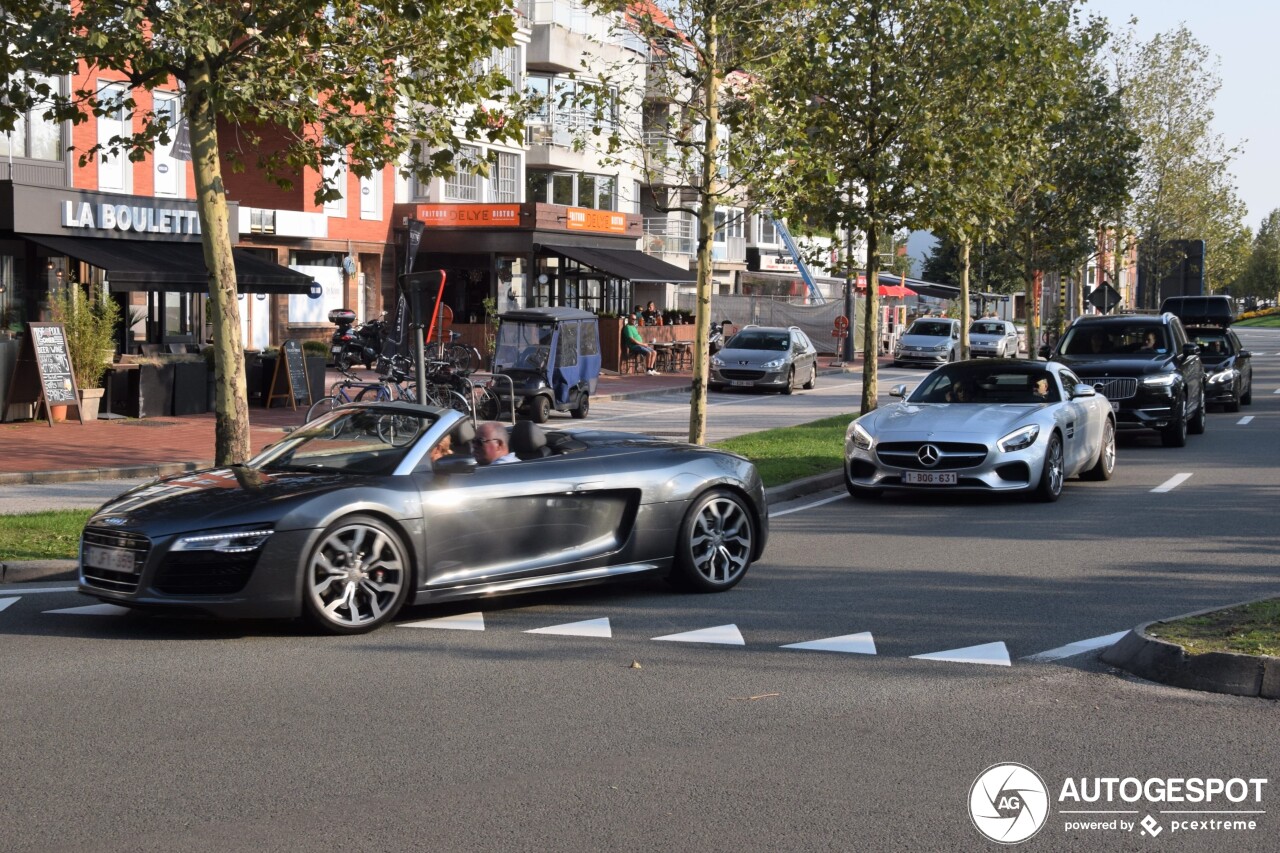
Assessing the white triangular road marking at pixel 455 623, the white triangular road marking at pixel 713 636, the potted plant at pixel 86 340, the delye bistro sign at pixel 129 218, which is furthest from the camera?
the delye bistro sign at pixel 129 218

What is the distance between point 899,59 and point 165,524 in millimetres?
16653

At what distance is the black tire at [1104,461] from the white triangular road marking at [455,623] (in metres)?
9.62

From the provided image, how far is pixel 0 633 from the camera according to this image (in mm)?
8320

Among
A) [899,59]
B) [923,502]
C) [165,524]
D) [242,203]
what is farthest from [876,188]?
[242,203]

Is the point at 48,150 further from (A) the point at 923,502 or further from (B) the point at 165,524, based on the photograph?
(B) the point at 165,524

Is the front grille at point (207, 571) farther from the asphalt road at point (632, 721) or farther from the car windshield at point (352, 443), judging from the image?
the car windshield at point (352, 443)

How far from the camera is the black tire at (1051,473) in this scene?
14422 mm

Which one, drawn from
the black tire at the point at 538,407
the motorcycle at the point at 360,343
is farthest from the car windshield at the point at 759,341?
the black tire at the point at 538,407

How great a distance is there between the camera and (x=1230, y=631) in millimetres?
7473

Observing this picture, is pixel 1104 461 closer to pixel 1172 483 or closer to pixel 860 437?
pixel 1172 483

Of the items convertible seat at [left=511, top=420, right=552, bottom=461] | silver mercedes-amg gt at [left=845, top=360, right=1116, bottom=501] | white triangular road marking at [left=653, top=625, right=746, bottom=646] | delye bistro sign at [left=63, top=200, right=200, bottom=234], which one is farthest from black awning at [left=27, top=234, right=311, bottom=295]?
white triangular road marking at [left=653, top=625, right=746, bottom=646]

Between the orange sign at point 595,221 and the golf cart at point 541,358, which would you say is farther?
the orange sign at point 595,221

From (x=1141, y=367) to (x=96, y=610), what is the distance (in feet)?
51.6

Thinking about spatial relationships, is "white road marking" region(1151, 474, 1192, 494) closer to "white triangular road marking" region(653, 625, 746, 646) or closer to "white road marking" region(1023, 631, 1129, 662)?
"white road marking" region(1023, 631, 1129, 662)
